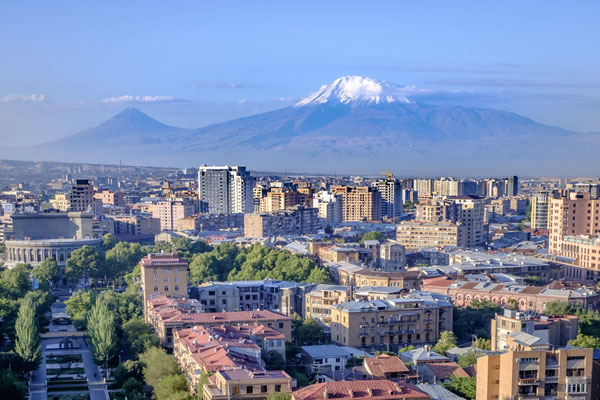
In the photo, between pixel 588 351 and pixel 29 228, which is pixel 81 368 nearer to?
pixel 588 351

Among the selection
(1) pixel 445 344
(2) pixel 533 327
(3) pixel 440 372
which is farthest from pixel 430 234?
(3) pixel 440 372

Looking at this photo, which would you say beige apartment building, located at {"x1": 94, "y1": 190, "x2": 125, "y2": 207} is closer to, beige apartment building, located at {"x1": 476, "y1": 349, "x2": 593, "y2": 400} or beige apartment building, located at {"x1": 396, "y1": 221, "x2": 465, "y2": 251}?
beige apartment building, located at {"x1": 396, "y1": 221, "x2": 465, "y2": 251}

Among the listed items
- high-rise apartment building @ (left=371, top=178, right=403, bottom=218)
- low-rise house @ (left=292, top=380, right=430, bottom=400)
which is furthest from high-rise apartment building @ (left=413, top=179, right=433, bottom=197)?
low-rise house @ (left=292, top=380, right=430, bottom=400)

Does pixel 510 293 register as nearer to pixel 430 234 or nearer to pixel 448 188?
pixel 430 234

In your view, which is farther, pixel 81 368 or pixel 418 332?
pixel 418 332

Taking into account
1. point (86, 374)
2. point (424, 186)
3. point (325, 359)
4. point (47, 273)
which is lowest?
point (86, 374)

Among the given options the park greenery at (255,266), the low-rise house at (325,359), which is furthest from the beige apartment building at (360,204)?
the low-rise house at (325,359)

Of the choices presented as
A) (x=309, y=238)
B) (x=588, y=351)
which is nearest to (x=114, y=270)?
(x=309, y=238)
